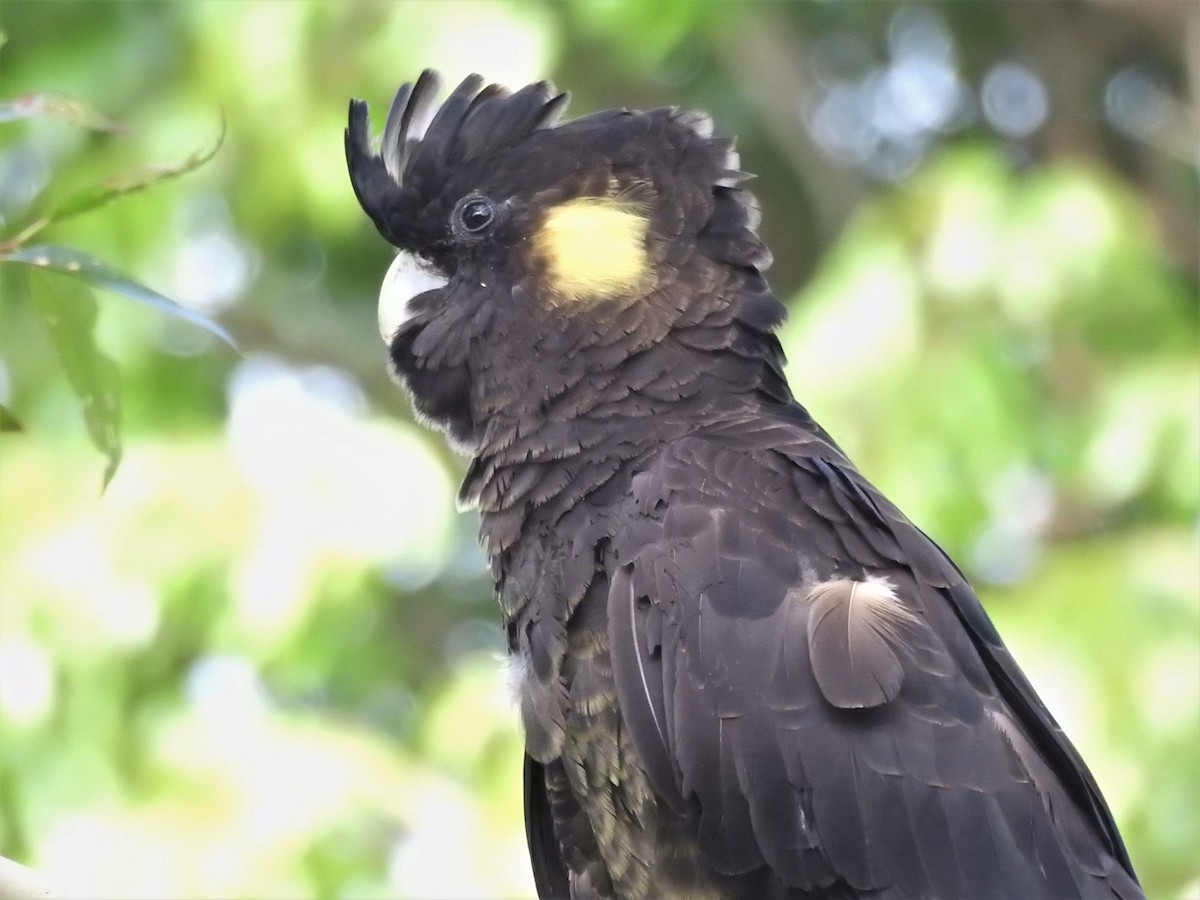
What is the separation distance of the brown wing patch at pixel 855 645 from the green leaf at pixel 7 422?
2.80ft

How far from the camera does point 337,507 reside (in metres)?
3.17

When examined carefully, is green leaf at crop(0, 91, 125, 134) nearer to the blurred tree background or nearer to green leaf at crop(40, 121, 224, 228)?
green leaf at crop(40, 121, 224, 228)

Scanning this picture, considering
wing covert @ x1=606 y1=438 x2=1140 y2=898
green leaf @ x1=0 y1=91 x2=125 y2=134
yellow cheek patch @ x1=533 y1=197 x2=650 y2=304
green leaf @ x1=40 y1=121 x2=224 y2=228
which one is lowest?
wing covert @ x1=606 y1=438 x2=1140 y2=898

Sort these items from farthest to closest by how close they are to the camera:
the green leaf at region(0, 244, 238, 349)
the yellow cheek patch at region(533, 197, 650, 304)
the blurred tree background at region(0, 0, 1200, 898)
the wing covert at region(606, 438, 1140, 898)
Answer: the blurred tree background at region(0, 0, 1200, 898), the yellow cheek patch at region(533, 197, 650, 304), the wing covert at region(606, 438, 1140, 898), the green leaf at region(0, 244, 238, 349)

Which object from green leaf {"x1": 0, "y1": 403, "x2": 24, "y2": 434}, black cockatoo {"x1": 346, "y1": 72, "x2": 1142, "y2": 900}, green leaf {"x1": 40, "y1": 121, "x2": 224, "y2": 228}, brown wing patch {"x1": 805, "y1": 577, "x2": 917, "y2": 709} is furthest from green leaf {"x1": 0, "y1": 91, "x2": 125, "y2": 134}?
brown wing patch {"x1": 805, "y1": 577, "x2": 917, "y2": 709}

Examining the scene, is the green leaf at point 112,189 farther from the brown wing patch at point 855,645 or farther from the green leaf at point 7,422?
the brown wing patch at point 855,645

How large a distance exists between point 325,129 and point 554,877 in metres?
2.08

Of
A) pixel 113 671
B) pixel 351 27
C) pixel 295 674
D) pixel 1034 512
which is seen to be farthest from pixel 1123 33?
pixel 113 671

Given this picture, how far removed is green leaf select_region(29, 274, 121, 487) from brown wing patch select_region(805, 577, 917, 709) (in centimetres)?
80

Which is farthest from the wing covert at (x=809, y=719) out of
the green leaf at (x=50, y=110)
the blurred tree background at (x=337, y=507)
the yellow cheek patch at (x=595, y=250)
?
the blurred tree background at (x=337, y=507)

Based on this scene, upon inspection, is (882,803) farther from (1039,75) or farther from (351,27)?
(1039,75)

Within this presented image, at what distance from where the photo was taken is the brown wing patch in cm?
160

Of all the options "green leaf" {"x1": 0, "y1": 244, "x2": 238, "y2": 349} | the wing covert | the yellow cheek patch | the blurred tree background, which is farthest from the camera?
the blurred tree background

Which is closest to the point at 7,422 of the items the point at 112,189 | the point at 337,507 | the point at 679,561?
the point at 112,189
